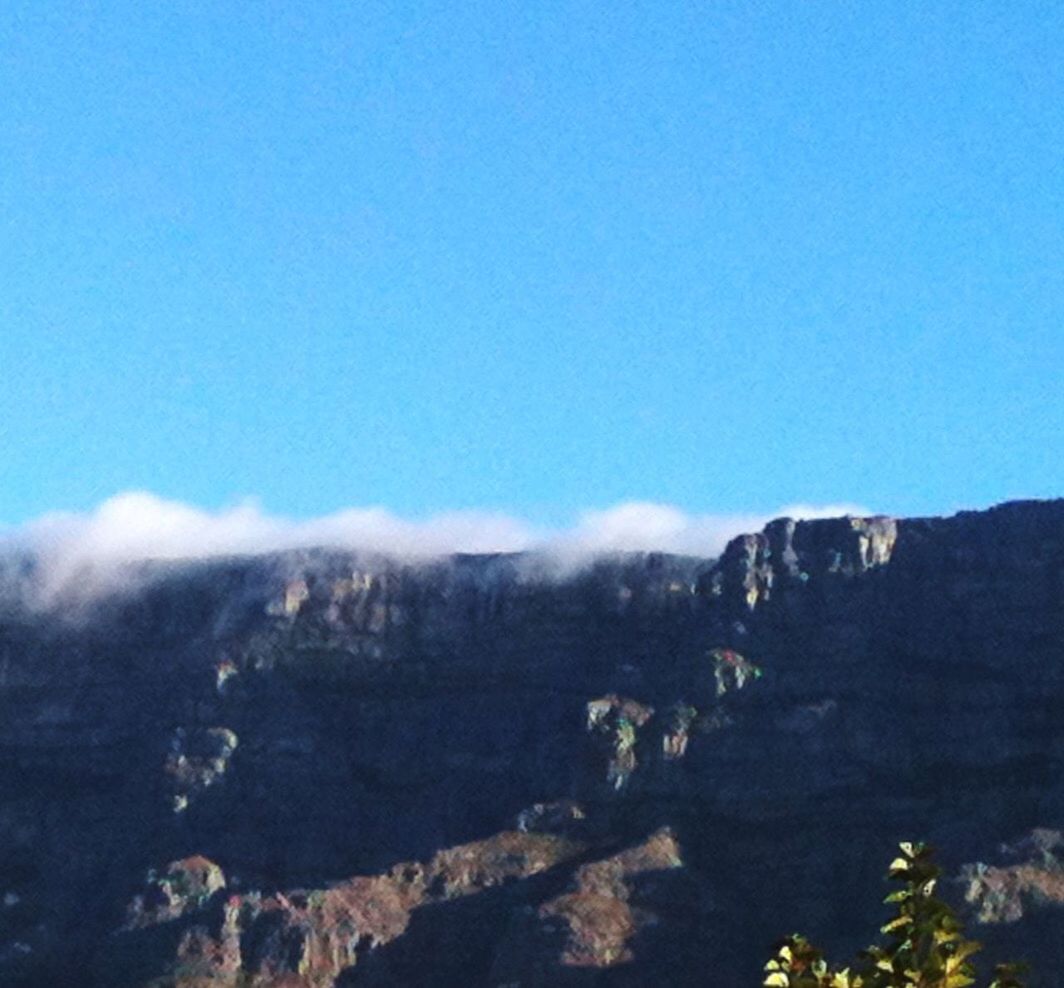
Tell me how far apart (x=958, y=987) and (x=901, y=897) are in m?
3.01

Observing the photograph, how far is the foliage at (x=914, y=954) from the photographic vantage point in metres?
60.3

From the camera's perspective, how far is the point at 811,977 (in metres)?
61.1

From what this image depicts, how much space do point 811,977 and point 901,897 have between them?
11.6ft

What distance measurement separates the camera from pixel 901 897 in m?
61.0

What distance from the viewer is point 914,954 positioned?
6116 cm

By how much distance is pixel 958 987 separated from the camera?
6056 cm

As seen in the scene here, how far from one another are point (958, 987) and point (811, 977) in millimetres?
4234

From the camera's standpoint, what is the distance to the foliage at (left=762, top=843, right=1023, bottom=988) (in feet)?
198
